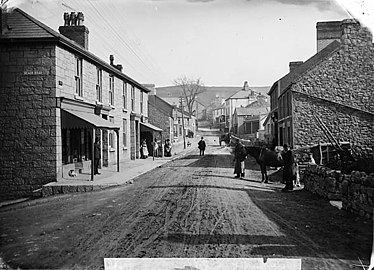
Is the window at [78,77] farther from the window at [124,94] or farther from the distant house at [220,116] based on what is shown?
the distant house at [220,116]

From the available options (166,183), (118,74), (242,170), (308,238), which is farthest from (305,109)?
(308,238)

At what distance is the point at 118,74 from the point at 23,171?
10475 millimetres

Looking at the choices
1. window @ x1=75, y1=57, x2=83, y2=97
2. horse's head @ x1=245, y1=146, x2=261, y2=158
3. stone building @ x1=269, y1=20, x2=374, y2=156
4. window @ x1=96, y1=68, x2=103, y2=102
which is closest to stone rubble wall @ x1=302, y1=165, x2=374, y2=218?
horse's head @ x1=245, y1=146, x2=261, y2=158

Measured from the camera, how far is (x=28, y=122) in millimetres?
13703

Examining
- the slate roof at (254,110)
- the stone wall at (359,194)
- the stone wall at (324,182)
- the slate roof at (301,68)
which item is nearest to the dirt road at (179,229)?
the stone wall at (359,194)

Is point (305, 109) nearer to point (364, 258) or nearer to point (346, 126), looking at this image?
point (346, 126)

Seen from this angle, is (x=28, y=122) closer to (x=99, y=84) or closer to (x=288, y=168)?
(x=99, y=84)

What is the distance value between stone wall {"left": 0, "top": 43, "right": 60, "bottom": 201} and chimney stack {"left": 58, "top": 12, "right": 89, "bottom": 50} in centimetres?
624

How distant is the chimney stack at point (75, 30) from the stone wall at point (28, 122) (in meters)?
6.24

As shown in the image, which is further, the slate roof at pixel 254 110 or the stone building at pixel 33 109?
the slate roof at pixel 254 110

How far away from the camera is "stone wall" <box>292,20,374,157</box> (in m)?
16.9

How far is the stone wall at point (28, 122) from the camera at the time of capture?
13508mm

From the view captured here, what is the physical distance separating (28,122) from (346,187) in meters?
10.1

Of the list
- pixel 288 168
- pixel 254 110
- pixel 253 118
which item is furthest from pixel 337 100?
pixel 253 118
